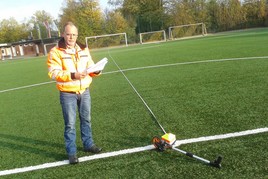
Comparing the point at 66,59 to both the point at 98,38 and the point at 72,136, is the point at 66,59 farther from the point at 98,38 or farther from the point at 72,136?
the point at 98,38

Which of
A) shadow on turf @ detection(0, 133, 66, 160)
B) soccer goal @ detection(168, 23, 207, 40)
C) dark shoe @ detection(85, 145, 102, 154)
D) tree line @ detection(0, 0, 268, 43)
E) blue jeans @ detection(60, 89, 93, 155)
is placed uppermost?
tree line @ detection(0, 0, 268, 43)

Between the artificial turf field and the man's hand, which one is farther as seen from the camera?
the man's hand

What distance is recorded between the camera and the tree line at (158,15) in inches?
1823

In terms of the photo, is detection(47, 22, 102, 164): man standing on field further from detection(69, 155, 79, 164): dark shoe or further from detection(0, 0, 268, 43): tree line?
detection(0, 0, 268, 43): tree line

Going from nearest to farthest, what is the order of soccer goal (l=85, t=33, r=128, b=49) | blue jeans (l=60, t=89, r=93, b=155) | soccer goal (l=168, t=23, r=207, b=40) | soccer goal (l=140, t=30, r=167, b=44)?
blue jeans (l=60, t=89, r=93, b=155) → soccer goal (l=85, t=33, r=128, b=49) → soccer goal (l=168, t=23, r=207, b=40) → soccer goal (l=140, t=30, r=167, b=44)

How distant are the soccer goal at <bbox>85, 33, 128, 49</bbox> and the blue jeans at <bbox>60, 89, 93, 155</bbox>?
120 feet

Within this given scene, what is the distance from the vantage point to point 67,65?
3.98 m

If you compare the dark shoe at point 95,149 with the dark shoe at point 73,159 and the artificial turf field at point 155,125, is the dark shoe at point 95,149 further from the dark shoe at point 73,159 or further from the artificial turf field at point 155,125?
the dark shoe at point 73,159

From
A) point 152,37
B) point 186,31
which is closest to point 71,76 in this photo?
point 186,31

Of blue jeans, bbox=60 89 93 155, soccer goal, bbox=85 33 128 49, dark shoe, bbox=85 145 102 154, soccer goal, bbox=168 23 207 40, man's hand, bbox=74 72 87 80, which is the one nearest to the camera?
man's hand, bbox=74 72 87 80

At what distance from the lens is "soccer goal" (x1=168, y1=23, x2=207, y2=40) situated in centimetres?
4351

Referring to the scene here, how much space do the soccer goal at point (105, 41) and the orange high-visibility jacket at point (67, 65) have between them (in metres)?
36.8

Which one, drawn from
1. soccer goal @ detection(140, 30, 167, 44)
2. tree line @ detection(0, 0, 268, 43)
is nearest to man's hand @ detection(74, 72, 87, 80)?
tree line @ detection(0, 0, 268, 43)

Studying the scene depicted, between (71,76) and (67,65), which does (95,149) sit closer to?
(71,76)
